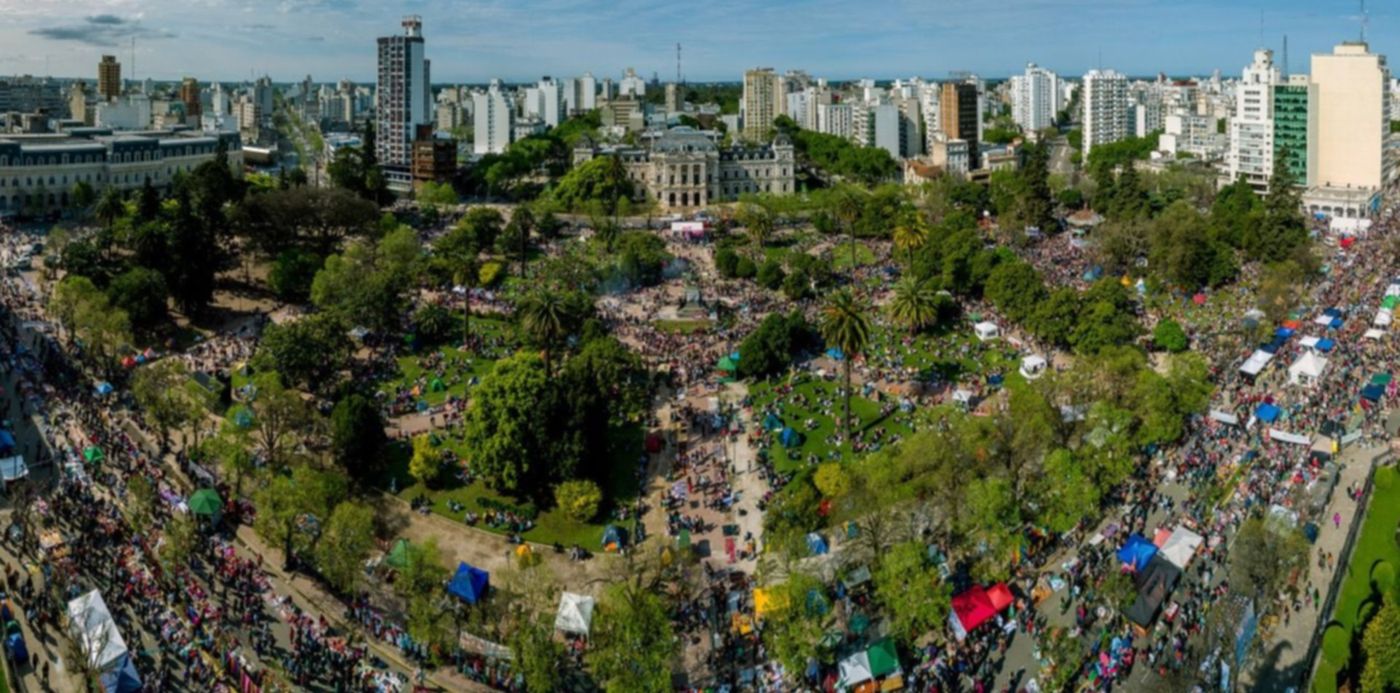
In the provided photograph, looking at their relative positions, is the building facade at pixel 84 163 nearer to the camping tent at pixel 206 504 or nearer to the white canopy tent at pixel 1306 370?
the camping tent at pixel 206 504

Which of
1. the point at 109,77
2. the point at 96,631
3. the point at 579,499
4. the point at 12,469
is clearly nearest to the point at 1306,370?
the point at 579,499

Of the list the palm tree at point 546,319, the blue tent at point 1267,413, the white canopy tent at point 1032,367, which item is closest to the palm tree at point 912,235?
the white canopy tent at point 1032,367

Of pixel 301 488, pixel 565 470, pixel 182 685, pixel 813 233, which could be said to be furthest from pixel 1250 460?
pixel 813 233

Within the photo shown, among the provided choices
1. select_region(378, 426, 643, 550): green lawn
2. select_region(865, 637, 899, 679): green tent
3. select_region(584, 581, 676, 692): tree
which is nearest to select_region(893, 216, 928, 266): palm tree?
select_region(378, 426, 643, 550): green lawn

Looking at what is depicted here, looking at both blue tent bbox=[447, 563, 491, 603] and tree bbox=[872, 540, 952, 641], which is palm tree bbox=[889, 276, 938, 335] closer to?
tree bbox=[872, 540, 952, 641]

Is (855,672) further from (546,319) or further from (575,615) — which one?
(546,319)

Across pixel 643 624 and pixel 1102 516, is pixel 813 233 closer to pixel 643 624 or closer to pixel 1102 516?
pixel 1102 516
